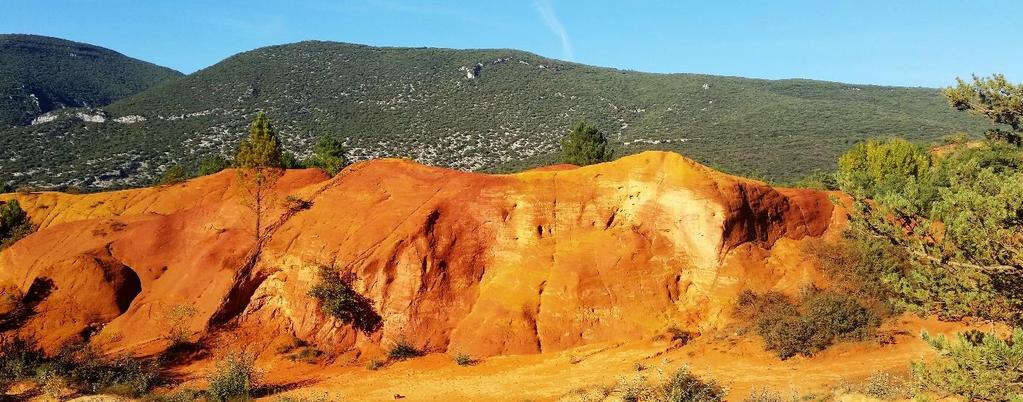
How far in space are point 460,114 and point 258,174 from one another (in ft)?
216

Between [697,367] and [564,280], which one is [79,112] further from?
[697,367]

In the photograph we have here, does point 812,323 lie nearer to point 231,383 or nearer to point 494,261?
point 494,261

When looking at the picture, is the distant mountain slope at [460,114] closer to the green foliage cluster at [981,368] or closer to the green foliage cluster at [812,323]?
the green foliage cluster at [812,323]

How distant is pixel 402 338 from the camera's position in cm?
2078

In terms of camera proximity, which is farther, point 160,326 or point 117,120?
point 117,120

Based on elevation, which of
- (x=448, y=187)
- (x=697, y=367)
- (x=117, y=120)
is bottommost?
(x=697, y=367)

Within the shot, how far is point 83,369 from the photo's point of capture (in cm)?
1839

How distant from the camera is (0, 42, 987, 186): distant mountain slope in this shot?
69125mm

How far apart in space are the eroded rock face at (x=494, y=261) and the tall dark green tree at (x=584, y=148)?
72.6 feet

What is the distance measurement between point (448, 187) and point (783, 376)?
1263cm

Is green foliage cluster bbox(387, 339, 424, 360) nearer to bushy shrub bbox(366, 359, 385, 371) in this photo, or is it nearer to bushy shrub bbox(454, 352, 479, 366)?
bushy shrub bbox(366, 359, 385, 371)

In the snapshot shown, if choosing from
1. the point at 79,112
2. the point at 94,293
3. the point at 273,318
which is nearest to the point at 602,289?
the point at 273,318

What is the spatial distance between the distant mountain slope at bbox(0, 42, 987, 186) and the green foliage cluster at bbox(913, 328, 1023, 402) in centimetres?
5589

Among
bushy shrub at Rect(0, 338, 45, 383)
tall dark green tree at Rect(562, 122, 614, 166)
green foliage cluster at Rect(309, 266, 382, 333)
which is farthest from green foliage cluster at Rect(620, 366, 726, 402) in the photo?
tall dark green tree at Rect(562, 122, 614, 166)
